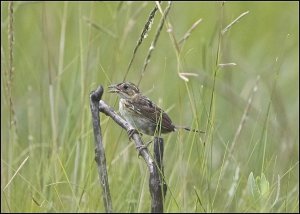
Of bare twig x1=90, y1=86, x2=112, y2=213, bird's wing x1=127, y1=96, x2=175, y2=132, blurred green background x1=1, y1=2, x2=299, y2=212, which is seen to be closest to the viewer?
bare twig x1=90, y1=86, x2=112, y2=213

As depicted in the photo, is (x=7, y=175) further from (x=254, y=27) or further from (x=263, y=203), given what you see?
(x=254, y=27)

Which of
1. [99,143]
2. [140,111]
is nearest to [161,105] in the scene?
[140,111]

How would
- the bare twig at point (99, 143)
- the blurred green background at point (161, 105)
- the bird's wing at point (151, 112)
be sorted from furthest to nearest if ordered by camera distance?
the bird's wing at point (151, 112) → the blurred green background at point (161, 105) → the bare twig at point (99, 143)

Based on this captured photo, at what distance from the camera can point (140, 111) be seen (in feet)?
16.4

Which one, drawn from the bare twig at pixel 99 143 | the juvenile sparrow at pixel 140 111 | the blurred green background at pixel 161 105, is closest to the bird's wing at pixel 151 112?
the juvenile sparrow at pixel 140 111

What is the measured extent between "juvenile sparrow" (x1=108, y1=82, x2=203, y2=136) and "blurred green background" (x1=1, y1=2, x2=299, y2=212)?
0.41 ft

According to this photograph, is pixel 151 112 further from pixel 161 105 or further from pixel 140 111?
pixel 161 105

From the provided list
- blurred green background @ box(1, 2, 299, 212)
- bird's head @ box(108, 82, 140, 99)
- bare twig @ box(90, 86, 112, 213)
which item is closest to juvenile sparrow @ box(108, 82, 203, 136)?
bird's head @ box(108, 82, 140, 99)

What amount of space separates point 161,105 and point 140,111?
18.7 inches

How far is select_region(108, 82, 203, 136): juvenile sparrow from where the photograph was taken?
15.6ft

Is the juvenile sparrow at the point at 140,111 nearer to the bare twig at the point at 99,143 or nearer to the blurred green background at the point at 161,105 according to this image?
the blurred green background at the point at 161,105

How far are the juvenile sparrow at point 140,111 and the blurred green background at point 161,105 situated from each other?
124mm

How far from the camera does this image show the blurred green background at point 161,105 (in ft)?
15.4

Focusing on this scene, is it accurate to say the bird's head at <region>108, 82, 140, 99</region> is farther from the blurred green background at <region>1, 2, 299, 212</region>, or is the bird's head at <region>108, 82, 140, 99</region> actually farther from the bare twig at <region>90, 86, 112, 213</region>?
the bare twig at <region>90, 86, 112, 213</region>
